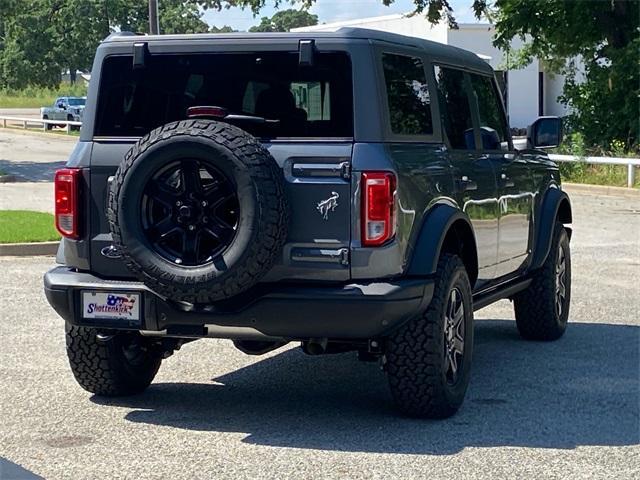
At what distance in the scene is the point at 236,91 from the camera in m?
7.00

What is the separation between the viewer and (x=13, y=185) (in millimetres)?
26922

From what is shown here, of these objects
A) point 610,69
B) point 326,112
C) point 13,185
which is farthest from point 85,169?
point 610,69

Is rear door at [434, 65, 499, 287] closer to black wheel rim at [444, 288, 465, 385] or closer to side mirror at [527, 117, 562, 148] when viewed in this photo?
black wheel rim at [444, 288, 465, 385]

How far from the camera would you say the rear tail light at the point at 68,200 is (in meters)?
6.94

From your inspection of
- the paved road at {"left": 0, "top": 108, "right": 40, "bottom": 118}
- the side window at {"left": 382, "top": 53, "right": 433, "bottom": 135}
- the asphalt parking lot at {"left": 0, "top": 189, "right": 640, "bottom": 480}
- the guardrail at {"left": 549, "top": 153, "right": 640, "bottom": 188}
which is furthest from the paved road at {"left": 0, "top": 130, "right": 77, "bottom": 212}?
the paved road at {"left": 0, "top": 108, "right": 40, "bottom": 118}

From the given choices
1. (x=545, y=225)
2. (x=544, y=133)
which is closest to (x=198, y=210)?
(x=545, y=225)

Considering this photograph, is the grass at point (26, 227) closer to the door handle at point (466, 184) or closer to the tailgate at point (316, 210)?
the door handle at point (466, 184)

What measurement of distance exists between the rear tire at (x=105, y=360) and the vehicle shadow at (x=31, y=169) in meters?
21.1

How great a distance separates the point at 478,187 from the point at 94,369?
2.64 m

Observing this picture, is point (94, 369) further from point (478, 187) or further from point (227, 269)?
point (478, 187)

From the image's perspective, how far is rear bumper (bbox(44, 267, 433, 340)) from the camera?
6465 millimetres

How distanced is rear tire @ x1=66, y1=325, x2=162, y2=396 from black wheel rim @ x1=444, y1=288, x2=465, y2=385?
1798 mm

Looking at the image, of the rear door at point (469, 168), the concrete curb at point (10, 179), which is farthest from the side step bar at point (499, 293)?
the concrete curb at point (10, 179)

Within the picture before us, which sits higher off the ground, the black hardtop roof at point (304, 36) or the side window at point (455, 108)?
the black hardtop roof at point (304, 36)
